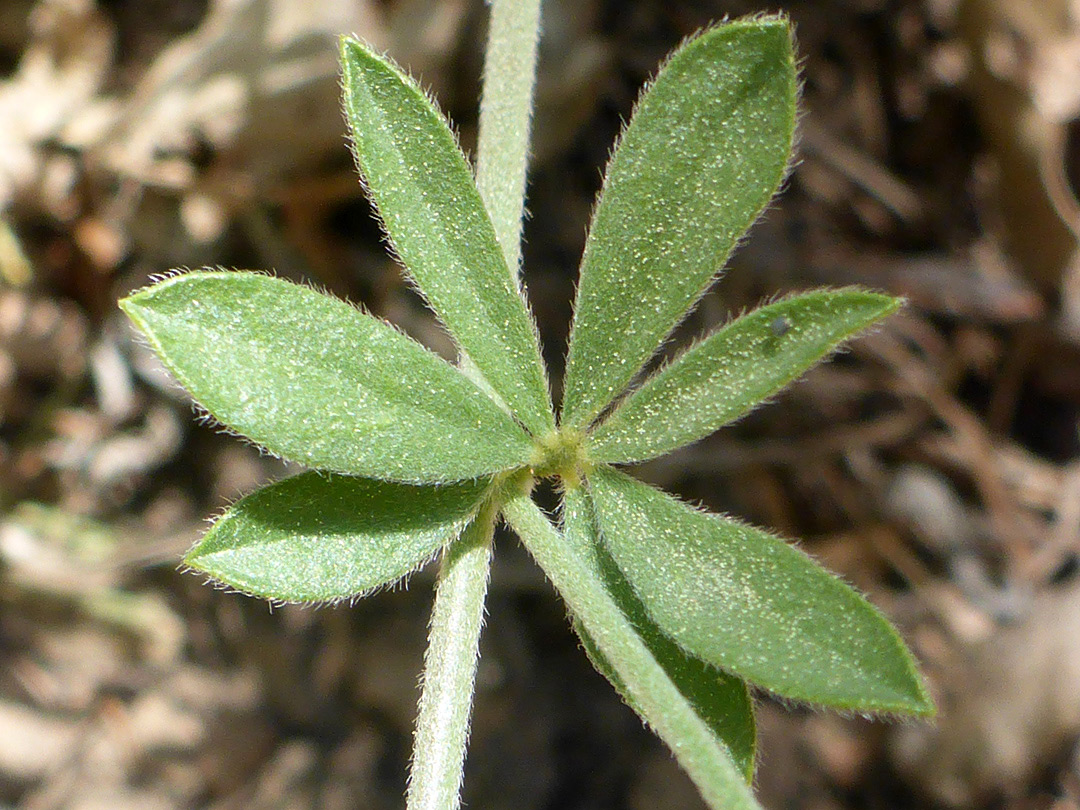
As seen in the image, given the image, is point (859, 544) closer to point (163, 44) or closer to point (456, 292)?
point (456, 292)

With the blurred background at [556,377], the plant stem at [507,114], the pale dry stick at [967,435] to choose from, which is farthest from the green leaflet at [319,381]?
the pale dry stick at [967,435]

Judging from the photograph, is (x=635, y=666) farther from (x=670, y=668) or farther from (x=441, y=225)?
(x=441, y=225)

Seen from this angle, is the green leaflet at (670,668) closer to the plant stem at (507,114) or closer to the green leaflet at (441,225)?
the green leaflet at (441,225)

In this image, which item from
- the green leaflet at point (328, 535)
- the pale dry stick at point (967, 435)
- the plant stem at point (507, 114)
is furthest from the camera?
the pale dry stick at point (967, 435)

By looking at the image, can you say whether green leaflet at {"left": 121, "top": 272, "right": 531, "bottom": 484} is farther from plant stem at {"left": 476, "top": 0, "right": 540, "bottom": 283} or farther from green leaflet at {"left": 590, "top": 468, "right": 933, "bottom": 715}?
plant stem at {"left": 476, "top": 0, "right": 540, "bottom": 283}

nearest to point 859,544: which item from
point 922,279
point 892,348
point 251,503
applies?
point 892,348
